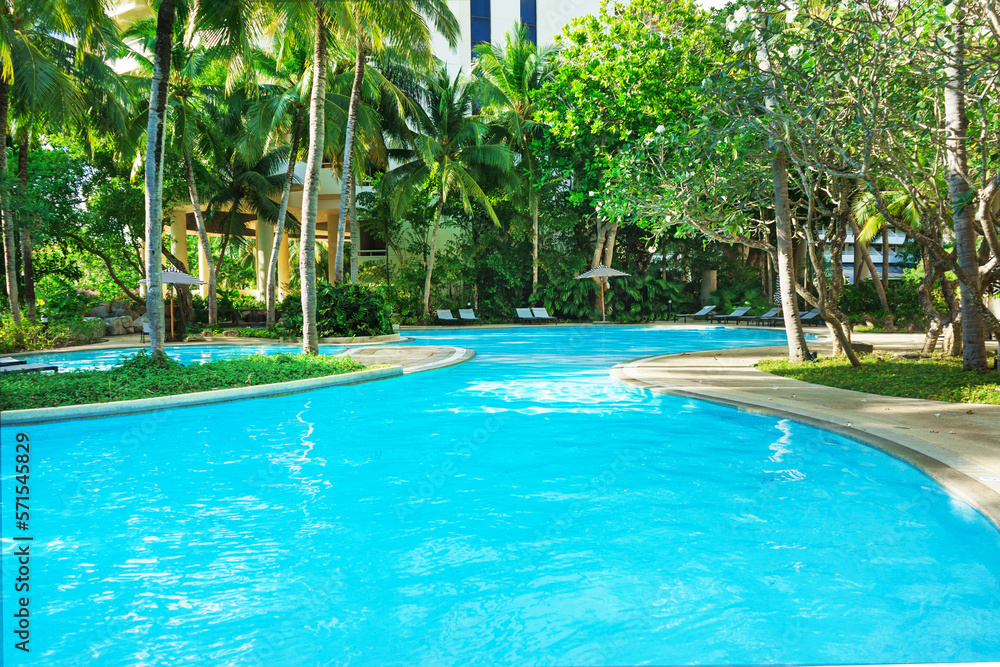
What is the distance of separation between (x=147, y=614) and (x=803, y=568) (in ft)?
13.3

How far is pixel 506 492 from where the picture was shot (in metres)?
6.17

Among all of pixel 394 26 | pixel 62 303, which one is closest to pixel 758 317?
pixel 394 26

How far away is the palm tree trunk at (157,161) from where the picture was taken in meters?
11.3

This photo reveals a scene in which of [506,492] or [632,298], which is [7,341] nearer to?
[506,492]

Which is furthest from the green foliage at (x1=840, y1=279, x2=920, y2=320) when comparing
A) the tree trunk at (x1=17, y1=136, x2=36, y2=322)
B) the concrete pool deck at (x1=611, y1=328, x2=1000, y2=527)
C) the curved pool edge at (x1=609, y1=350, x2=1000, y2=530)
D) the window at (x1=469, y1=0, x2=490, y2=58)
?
the tree trunk at (x1=17, y1=136, x2=36, y2=322)

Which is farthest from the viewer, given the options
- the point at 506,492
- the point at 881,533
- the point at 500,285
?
the point at 500,285

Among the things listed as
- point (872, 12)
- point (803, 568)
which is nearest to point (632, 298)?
point (872, 12)

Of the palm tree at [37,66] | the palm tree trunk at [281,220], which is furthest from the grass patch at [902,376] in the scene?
the palm tree trunk at [281,220]

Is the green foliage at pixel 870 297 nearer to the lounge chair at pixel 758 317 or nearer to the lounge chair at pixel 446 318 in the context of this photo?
the lounge chair at pixel 758 317

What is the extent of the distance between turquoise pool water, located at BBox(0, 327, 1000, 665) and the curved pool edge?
0.33ft

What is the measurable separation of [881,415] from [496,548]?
5593 millimetres

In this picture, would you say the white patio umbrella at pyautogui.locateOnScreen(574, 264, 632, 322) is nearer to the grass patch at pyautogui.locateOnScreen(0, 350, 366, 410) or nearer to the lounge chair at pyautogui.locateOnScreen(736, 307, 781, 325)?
the lounge chair at pyautogui.locateOnScreen(736, 307, 781, 325)

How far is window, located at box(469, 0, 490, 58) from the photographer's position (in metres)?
36.7

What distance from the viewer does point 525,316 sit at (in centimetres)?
3228
